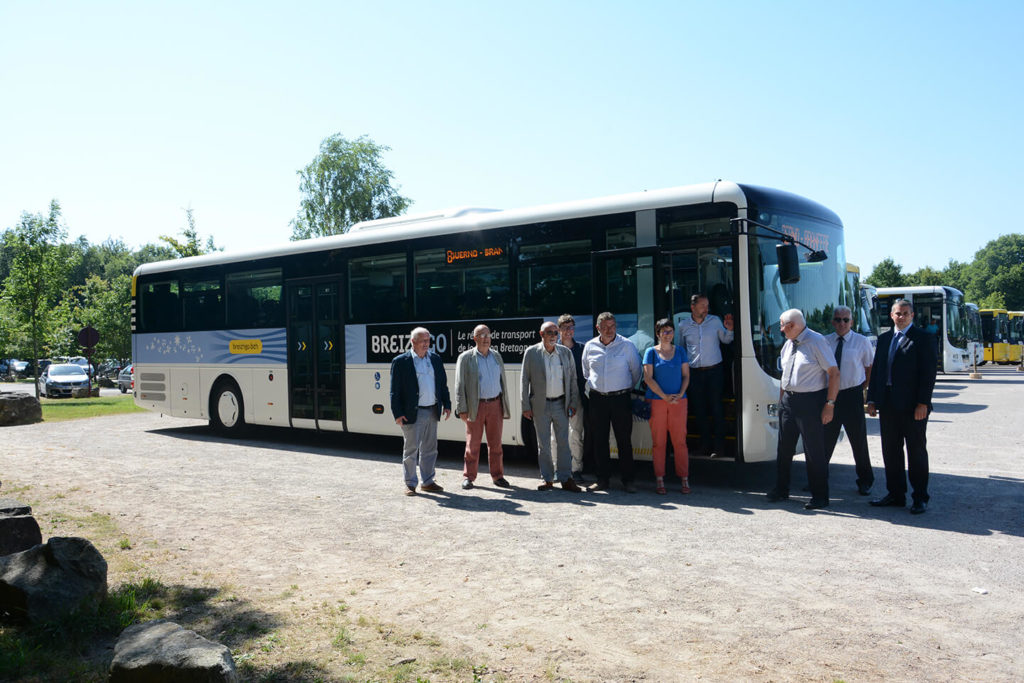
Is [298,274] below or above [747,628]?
above

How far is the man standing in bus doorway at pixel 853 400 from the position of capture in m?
9.02

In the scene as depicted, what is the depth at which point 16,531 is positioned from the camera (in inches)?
243

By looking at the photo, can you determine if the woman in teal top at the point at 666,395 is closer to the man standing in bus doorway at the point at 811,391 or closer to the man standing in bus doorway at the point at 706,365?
the man standing in bus doorway at the point at 706,365

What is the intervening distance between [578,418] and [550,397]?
0.53 metres

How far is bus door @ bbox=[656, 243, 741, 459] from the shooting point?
9211mm

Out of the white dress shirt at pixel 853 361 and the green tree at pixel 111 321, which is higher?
the green tree at pixel 111 321

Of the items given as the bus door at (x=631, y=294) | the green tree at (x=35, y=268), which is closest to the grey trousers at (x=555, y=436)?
the bus door at (x=631, y=294)

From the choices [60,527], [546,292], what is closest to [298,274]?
[546,292]

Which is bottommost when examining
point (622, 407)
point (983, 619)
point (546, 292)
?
point (983, 619)

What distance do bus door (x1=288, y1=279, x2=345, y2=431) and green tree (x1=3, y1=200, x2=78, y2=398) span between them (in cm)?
2268

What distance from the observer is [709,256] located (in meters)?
9.39

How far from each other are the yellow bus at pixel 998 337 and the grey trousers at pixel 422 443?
4502 centimetres

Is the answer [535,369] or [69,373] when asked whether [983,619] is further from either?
[69,373]

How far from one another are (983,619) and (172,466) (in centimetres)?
1023
